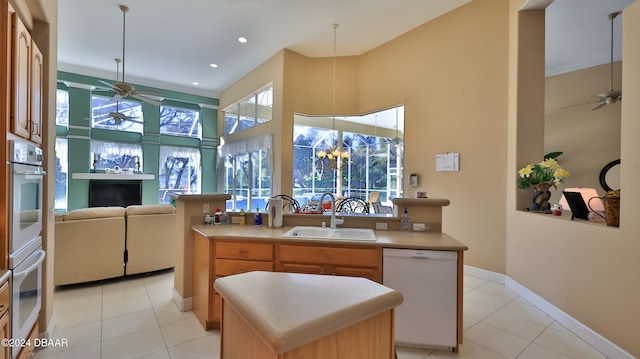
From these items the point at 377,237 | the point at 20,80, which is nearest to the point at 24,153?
the point at 20,80

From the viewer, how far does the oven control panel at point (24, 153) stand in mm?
1562

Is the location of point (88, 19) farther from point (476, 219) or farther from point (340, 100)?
point (476, 219)

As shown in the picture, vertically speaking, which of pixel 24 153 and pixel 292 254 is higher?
pixel 24 153

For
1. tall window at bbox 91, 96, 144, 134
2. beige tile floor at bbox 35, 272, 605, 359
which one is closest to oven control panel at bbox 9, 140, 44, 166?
beige tile floor at bbox 35, 272, 605, 359

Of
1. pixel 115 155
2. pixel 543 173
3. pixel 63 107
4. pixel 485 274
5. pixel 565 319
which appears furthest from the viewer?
pixel 115 155

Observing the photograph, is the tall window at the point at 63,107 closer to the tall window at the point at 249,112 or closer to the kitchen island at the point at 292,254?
the tall window at the point at 249,112

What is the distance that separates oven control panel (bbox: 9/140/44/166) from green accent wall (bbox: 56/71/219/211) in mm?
4774

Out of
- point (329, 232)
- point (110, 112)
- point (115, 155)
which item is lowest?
point (329, 232)

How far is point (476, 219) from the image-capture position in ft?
12.9

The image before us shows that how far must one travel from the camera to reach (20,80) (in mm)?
1654

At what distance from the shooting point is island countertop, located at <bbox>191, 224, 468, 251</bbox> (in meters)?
2.09

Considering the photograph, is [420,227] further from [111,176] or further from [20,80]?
[111,176]

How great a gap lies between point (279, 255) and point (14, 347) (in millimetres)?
1619

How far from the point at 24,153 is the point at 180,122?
6.99 meters
